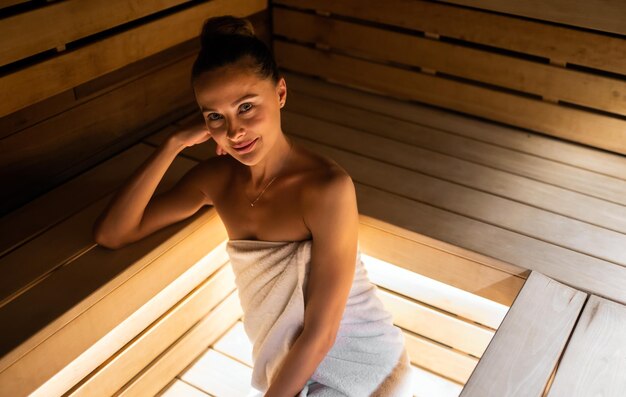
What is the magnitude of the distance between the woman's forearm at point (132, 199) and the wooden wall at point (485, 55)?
1387 millimetres

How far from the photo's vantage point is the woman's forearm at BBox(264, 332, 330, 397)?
1937 millimetres

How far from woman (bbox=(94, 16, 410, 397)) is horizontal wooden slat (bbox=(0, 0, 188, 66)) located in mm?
562

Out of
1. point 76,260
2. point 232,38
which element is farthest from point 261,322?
point 232,38

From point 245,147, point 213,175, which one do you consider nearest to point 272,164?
point 245,147

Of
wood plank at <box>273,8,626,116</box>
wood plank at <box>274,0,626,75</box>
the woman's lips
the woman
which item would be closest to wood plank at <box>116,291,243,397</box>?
the woman

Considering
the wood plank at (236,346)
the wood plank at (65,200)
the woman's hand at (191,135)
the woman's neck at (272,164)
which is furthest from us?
the wood plank at (236,346)

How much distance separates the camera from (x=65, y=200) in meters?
2.44

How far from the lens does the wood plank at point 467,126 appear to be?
2814 millimetres

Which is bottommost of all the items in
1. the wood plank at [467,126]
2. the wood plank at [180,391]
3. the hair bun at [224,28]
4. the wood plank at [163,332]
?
the wood plank at [180,391]

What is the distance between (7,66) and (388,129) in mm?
1579

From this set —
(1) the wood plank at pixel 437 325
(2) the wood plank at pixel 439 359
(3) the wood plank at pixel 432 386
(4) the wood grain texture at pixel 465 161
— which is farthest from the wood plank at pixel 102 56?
(3) the wood plank at pixel 432 386

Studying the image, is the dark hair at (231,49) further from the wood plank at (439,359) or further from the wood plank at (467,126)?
the wood plank at (439,359)

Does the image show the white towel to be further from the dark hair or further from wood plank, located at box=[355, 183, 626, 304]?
the dark hair

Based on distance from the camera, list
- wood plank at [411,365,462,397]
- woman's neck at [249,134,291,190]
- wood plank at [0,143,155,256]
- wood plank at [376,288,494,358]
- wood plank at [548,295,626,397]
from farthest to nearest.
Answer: wood plank at [411,365,462,397], wood plank at [376,288,494,358], wood plank at [0,143,155,256], woman's neck at [249,134,291,190], wood plank at [548,295,626,397]
